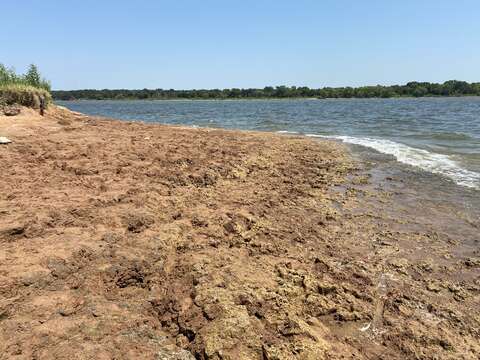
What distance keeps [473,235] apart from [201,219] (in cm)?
387

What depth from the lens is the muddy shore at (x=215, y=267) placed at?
10.1ft

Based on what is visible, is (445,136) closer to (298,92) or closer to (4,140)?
(4,140)

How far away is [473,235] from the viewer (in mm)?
5781

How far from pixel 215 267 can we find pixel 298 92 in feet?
415

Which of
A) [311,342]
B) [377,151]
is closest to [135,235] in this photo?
[311,342]

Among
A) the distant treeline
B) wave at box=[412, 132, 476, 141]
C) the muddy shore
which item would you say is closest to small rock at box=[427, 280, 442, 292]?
the muddy shore

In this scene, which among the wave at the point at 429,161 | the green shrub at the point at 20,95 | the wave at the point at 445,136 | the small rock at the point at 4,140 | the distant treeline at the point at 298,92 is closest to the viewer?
the small rock at the point at 4,140

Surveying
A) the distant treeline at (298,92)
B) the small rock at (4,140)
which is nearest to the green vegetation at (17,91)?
the small rock at (4,140)

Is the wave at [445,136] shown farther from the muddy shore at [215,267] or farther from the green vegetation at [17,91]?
the green vegetation at [17,91]

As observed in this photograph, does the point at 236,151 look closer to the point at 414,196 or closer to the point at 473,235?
the point at 414,196

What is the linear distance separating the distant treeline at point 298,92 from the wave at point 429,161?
333 ft

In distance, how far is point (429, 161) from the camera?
38.3 ft

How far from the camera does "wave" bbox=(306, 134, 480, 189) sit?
934 centimetres

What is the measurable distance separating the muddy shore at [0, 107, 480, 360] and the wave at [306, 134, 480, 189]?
8.06ft
